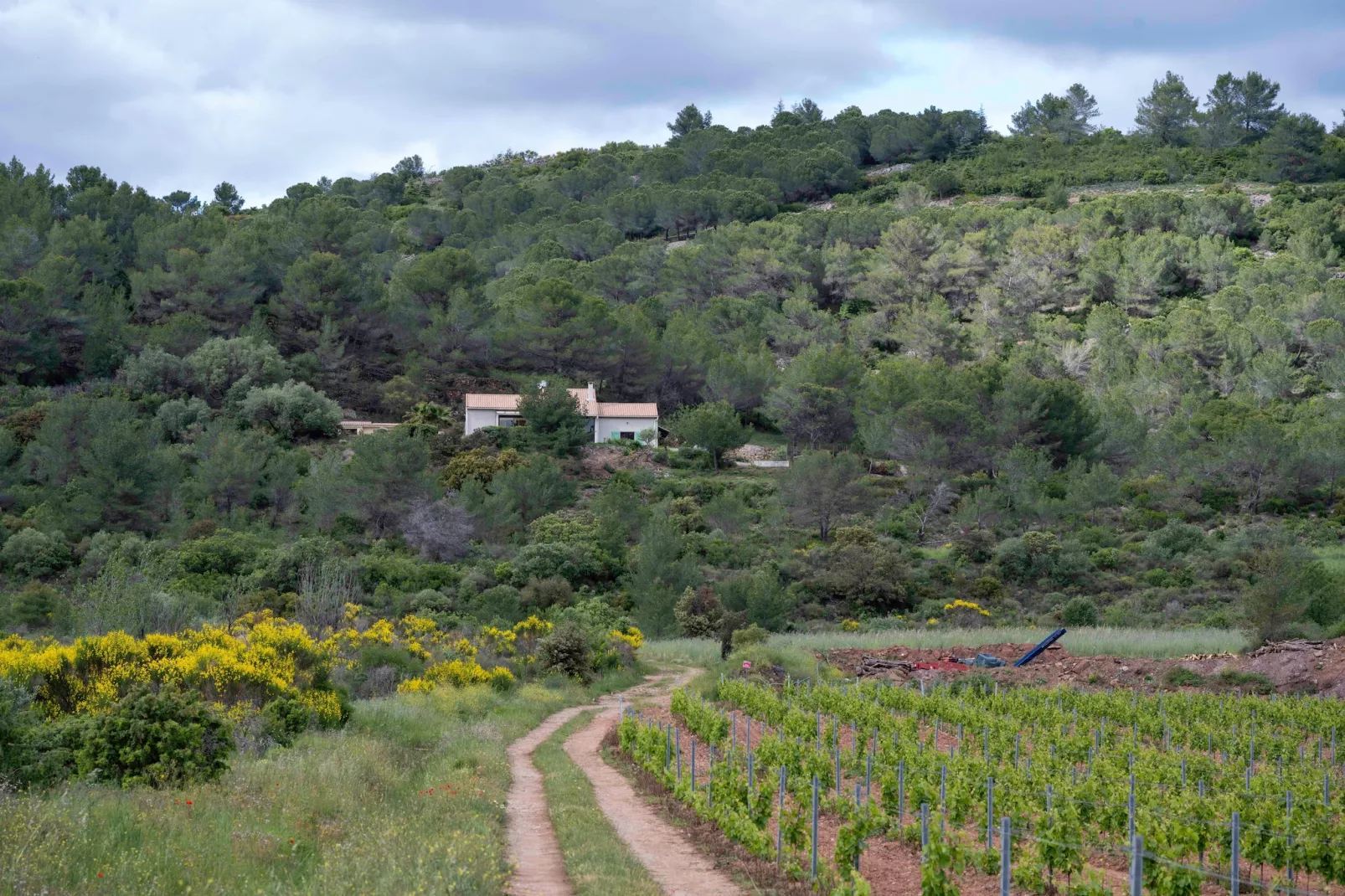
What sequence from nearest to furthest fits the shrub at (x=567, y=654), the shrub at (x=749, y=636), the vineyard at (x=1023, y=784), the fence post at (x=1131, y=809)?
the vineyard at (x=1023, y=784) < the fence post at (x=1131, y=809) < the shrub at (x=567, y=654) < the shrub at (x=749, y=636)

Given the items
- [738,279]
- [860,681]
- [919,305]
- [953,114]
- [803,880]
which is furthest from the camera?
[953,114]

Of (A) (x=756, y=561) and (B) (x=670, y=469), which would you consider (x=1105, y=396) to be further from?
(A) (x=756, y=561)

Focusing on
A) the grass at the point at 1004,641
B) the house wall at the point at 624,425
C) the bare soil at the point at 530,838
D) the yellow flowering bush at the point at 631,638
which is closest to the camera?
the bare soil at the point at 530,838

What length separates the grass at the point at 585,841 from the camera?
35.5ft

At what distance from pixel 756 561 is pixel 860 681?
2155 cm

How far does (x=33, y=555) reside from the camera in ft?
142

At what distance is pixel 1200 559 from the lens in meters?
46.6

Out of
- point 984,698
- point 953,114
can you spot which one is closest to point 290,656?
point 984,698

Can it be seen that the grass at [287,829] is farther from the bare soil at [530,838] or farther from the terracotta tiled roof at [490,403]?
the terracotta tiled roof at [490,403]

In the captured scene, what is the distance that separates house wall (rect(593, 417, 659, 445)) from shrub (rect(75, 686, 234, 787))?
5292 cm

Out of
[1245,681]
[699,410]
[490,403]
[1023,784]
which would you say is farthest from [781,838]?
[490,403]

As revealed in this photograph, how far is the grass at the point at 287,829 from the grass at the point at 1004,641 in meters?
17.2

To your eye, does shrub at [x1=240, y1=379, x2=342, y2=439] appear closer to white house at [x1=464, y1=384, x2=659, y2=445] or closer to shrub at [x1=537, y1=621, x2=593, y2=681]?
white house at [x1=464, y1=384, x2=659, y2=445]

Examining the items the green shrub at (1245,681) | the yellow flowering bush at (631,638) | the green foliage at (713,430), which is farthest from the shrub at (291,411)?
the green shrub at (1245,681)
